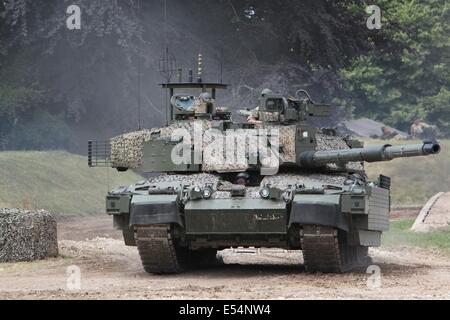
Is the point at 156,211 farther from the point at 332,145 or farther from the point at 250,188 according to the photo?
the point at 332,145

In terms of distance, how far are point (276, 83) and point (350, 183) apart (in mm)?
17240

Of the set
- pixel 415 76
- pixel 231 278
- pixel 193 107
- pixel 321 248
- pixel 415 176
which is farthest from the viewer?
pixel 415 76

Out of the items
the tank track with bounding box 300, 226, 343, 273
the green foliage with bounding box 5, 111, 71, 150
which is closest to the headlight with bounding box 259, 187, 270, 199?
the tank track with bounding box 300, 226, 343, 273

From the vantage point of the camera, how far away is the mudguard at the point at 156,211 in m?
17.4

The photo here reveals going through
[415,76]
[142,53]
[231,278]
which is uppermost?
[415,76]

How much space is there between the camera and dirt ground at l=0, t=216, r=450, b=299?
49.0 ft

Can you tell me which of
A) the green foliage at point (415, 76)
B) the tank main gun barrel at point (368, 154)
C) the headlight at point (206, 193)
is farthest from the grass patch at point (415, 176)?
the headlight at point (206, 193)

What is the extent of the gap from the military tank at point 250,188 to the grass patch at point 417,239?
4310 millimetres

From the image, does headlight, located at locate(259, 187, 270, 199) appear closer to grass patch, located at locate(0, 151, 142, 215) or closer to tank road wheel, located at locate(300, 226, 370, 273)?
tank road wheel, located at locate(300, 226, 370, 273)

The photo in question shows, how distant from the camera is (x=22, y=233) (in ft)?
65.2

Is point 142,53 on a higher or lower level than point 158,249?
higher

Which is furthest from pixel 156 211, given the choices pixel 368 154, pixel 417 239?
pixel 417 239

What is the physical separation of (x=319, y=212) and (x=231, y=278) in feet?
5.31
